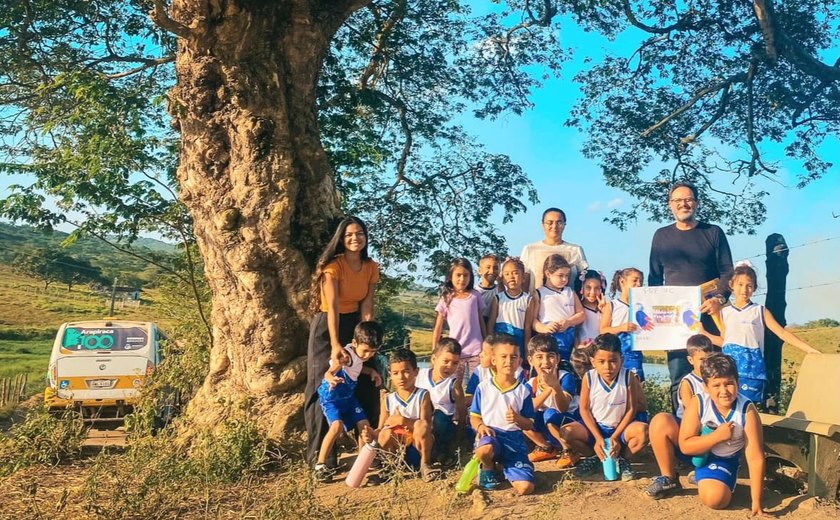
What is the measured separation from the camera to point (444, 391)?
4.95 meters

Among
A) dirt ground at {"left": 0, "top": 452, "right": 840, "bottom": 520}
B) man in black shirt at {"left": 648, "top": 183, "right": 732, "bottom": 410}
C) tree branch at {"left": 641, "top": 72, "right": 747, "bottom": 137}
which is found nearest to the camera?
dirt ground at {"left": 0, "top": 452, "right": 840, "bottom": 520}

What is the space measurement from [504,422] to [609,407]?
2.57ft

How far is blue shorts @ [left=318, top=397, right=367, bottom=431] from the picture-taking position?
197 inches

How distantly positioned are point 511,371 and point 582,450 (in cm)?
89

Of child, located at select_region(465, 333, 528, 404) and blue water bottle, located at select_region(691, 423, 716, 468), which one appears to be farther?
child, located at select_region(465, 333, 528, 404)

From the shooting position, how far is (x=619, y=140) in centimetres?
1149

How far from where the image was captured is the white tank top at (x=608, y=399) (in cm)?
473

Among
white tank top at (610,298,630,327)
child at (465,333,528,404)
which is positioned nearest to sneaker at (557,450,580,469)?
child at (465,333,528,404)

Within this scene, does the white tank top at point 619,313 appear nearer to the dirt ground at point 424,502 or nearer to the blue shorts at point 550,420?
the blue shorts at point 550,420

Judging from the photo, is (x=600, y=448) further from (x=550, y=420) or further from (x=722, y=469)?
(x=722, y=469)

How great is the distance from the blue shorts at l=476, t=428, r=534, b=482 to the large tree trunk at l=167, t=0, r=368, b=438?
6.47 ft

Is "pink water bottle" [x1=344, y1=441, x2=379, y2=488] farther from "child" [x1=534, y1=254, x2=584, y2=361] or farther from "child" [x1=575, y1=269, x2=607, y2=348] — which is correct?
"child" [x1=575, y1=269, x2=607, y2=348]

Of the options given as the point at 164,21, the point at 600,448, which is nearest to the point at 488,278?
the point at 600,448

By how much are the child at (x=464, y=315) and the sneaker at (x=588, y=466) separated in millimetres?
1138
